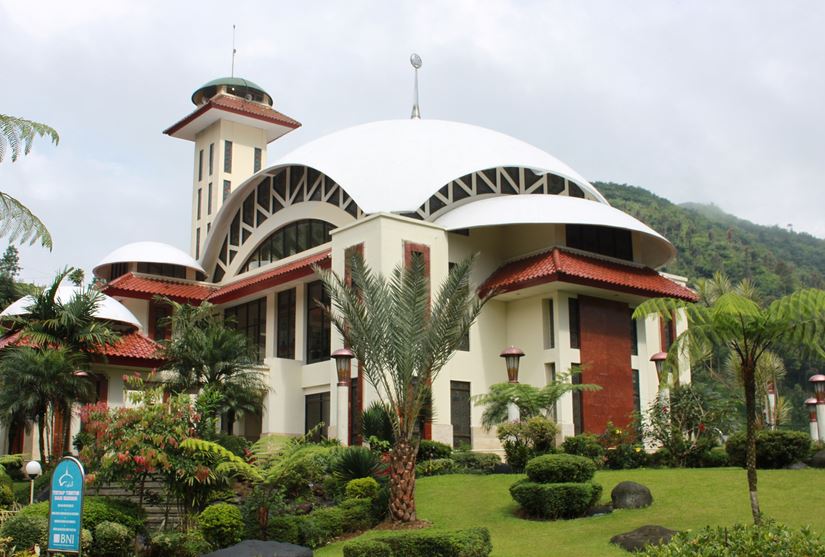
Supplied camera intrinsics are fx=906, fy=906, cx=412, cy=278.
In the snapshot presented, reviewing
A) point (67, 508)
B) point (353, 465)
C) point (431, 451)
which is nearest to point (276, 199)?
point (431, 451)

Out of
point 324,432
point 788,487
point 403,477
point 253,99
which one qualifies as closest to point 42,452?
point 324,432

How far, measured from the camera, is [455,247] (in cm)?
2888

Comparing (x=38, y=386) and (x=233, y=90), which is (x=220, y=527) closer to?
(x=38, y=386)

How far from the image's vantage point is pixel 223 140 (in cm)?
4375

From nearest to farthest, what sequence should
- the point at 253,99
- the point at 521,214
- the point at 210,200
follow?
the point at 521,214
the point at 210,200
the point at 253,99

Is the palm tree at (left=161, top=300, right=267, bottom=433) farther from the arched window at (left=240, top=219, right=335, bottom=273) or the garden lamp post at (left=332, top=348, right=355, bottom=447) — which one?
the arched window at (left=240, top=219, right=335, bottom=273)

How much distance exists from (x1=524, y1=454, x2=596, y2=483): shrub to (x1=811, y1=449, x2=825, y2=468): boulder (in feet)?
18.8

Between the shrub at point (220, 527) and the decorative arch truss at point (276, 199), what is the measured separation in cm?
1559

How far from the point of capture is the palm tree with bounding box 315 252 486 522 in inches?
669

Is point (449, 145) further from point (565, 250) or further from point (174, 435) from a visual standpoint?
point (174, 435)

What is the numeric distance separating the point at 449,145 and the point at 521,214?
4.91 metres

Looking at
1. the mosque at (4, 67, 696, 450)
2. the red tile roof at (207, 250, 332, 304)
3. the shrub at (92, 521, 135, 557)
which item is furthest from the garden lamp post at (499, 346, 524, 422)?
the shrub at (92, 521, 135, 557)

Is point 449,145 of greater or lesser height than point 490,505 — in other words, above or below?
above

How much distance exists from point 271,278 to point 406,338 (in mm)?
14294
